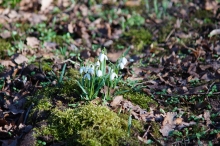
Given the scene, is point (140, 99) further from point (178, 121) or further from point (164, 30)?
point (164, 30)

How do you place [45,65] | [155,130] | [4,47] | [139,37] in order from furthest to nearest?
[139,37]
[4,47]
[45,65]
[155,130]

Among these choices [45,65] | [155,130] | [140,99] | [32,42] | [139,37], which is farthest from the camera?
[139,37]

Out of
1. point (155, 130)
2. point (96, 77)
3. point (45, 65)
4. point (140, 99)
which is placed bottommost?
point (155, 130)

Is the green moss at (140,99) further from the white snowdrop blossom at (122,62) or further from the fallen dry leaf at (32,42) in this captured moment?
the fallen dry leaf at (32,42)

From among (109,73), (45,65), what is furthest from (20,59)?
(109,73)

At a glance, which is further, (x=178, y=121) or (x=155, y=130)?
(x=178, y=121)

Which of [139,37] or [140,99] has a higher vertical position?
[139,37]

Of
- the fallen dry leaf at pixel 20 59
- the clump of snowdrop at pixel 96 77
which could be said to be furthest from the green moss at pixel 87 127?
the fallen dry leaf at pixel 20 59

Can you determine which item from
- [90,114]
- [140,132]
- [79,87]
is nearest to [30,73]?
[79,87]
